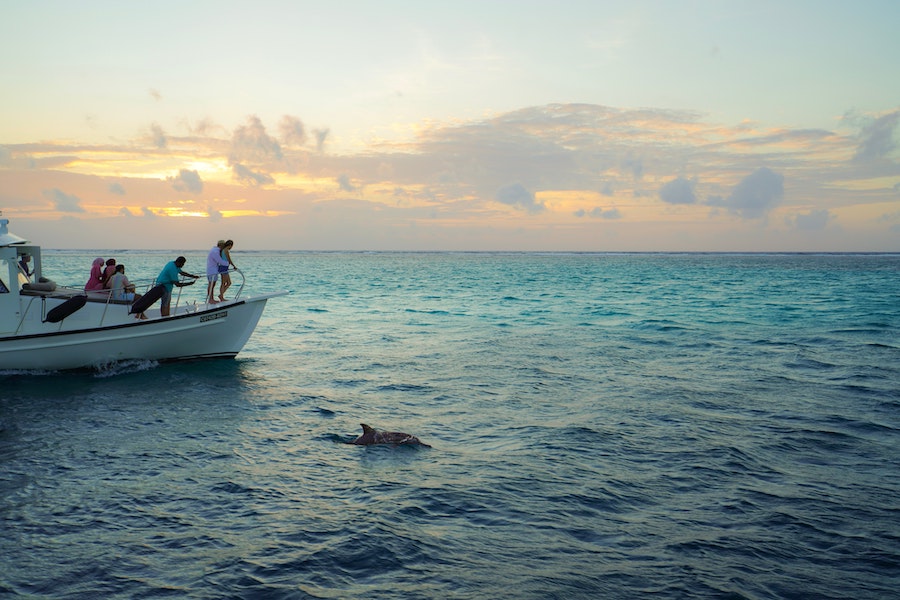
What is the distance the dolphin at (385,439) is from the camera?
1152 centimetres

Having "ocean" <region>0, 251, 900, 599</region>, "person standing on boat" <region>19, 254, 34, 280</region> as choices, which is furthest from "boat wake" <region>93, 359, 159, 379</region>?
"person standing on boat" <region>19, 254, 34, 280</region>

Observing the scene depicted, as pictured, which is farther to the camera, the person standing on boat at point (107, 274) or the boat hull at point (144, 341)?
the person standing on boat at point (107, 274)

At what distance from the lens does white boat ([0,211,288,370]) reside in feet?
57.6

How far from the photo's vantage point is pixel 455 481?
9.80 meters

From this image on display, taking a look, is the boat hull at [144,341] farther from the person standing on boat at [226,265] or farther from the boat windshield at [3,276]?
the boat windshield at [3,276]

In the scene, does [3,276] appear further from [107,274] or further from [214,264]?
[214,264]

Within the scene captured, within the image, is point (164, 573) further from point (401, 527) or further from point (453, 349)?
point (453, 349)

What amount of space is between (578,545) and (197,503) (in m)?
4.95

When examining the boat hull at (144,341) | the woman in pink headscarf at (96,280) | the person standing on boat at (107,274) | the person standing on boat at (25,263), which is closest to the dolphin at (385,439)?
the boat hull at (144,341)

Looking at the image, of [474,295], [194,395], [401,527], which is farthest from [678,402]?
[474,295]

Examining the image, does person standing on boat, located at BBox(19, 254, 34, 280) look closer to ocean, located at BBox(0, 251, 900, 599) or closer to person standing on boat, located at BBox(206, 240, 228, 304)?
ocean, located at BBox(0, 251, 900, 599)

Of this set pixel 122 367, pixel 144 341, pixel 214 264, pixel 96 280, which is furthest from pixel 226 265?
pixel 122 367

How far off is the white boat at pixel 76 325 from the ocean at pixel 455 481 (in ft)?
1.70

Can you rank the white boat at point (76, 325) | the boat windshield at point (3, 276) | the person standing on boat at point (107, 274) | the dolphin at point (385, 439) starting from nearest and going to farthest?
the dolphin at point (385, 439)
the boat windshield at point (3, 276)
the white boat at point (76, 325)
the person standing on boat at point (107, 274)
